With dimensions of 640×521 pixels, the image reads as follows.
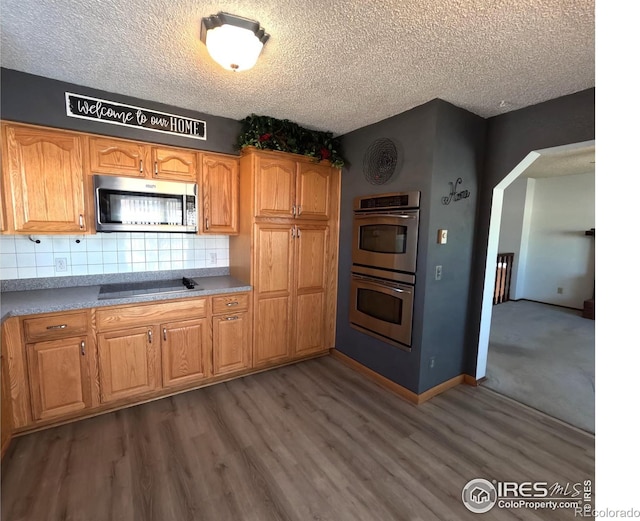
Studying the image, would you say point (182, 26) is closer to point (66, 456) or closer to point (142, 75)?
point (142, 75)

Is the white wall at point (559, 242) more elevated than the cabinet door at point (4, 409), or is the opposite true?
the white wall at point (559, 242)

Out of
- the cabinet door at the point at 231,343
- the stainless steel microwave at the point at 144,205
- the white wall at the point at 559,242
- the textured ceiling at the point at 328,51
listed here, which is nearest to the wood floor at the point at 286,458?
the cabinet door at the point at 231,343

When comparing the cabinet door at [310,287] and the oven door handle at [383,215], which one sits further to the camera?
the cabinet door at [310,287]

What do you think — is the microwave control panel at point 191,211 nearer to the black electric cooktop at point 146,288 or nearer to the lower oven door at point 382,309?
the black electric cooktop at point 146,288

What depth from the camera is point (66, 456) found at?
1958mm

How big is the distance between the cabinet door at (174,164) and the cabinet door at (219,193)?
0.31 ft

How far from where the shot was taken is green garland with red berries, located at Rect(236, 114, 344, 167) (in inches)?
110

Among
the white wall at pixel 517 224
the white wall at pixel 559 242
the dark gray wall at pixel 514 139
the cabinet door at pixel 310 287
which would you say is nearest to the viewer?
the dark gray wall at pixel 514 139

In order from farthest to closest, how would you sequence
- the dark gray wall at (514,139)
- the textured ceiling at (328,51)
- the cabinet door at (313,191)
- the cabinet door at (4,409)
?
1. the cabinet door at (313,191)
2. the dark gray wall at (514,139)
3. the cabinet door at (4,409)
4. the textured ceiling at (328,51)

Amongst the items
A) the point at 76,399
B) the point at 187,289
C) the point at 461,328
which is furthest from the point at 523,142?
the point at 76,399

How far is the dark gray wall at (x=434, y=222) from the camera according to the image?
2.47 meters

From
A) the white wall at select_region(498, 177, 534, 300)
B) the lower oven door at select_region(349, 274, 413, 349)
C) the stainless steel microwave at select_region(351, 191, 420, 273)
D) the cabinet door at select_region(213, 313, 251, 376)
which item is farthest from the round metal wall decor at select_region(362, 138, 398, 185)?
the white wall at select_region(498, 177, 534, 300)

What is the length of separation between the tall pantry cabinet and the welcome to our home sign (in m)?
0.49

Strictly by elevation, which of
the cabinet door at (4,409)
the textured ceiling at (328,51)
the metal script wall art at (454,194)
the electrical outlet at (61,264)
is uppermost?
the textured ceiling at (328,51)
